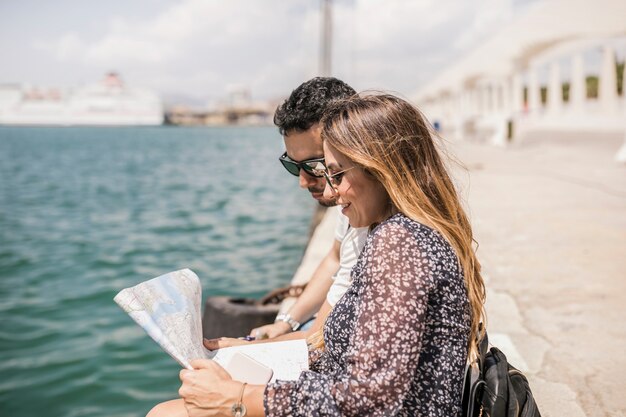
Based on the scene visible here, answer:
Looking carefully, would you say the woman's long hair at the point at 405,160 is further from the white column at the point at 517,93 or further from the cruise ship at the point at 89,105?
the cruise ship at the point at 89,105

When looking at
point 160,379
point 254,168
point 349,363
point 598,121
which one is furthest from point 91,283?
point 254,168

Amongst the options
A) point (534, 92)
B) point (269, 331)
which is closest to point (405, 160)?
point (269, 331)

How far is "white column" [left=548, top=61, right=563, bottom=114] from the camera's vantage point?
21.2m

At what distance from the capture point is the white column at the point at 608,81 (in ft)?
54.6

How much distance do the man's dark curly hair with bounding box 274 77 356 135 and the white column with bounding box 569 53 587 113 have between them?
18963 mm

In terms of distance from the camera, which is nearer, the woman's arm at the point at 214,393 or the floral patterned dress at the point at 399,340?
the floral patterned dress at the point at 399,340

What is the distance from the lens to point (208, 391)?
1.55 m

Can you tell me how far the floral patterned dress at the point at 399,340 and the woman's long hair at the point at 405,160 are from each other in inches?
3.0

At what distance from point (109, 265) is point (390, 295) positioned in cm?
872

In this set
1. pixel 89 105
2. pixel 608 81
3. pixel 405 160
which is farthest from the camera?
pixel 89 105

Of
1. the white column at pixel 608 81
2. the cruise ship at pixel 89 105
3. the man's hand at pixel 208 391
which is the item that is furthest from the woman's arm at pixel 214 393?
the cruise ship at pixel 89 105

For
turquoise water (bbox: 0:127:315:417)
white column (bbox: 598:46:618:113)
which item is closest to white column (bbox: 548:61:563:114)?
white column (bbox: 598:46:618:113)

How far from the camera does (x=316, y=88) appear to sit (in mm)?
2449

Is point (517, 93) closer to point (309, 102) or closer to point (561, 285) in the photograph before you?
point (561, 285)
